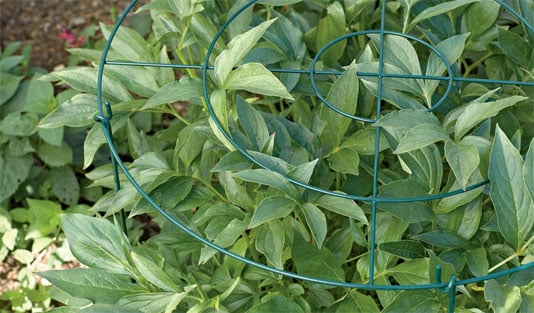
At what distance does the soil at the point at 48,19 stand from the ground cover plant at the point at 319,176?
3.74 feet

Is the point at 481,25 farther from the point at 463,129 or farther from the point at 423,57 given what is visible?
the point at 463,129

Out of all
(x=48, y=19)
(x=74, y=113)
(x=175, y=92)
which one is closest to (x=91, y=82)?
(x=74, y=113)

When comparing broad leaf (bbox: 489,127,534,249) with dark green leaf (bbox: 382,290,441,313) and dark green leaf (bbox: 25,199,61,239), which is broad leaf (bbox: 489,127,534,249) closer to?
dark green leaf (bbox: 382,290,441,313)

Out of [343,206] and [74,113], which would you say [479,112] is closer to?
[343,206]

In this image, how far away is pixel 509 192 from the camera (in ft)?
3.97

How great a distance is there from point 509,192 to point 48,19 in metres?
2.00

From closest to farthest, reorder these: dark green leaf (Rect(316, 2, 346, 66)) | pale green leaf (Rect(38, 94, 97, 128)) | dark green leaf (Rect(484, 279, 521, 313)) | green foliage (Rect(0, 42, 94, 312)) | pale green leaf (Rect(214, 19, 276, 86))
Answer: dark green leaf (Rect(484, 279, 521, 313)) → pale green leaf (Rect(214, 19, 276, 86)) → pale green leaf (Rect(38, 94, 97, 128)) → dark green leaf (Rect(316, 2, 346, 66)) → green foliage (Rect(0, 42, 94, 312))

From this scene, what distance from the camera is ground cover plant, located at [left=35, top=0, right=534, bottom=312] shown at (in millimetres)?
1213

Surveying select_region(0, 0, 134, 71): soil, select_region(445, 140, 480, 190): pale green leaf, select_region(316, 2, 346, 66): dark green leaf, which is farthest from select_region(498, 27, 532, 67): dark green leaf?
select_region(0, 0, 134, 71): soil

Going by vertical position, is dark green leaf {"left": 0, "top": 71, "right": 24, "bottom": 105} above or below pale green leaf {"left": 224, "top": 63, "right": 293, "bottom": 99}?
below

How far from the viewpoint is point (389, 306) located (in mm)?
1185

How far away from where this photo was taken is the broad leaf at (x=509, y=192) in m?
1.19

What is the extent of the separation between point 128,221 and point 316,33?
0.80 m

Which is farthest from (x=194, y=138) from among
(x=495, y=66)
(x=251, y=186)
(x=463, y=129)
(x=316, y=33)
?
(x=495, y=66)
